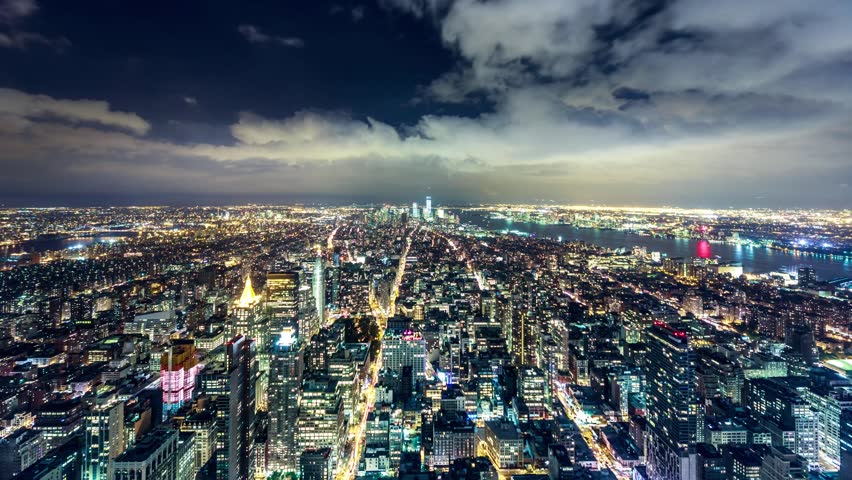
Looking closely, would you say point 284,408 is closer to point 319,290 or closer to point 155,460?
point 155,460

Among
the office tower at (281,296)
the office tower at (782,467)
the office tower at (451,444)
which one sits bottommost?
the office tower at (451,444)

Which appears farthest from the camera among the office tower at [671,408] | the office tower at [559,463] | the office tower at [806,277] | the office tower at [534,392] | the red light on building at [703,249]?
the red light on building at [703,249]

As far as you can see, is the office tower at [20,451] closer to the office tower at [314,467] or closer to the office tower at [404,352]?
the office tower at [314,467]

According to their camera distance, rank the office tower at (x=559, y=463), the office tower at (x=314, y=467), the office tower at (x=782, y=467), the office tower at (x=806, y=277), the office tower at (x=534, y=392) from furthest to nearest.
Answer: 1. the office tower at (x=806, y=277)
2. the office tower at (x=534, y=392)
3. the office tower at (x=314, y=467)
4. the office tower at (x=559, y=463)
5. the office tower at (x=782, y=467)

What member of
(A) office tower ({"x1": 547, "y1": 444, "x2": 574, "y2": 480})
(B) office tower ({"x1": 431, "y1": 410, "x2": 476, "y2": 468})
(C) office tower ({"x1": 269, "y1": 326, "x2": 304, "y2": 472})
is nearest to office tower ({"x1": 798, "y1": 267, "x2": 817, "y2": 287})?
(A) office tower ({"x1": 547, "y1": 444, "x2": 574, "y2": 480})

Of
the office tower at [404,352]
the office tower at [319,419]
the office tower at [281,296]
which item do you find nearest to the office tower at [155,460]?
the office tower at [319,419]

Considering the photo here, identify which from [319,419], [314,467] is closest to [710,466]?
[314,467]

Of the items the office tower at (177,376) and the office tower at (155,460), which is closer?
the office tower at (155,460)
